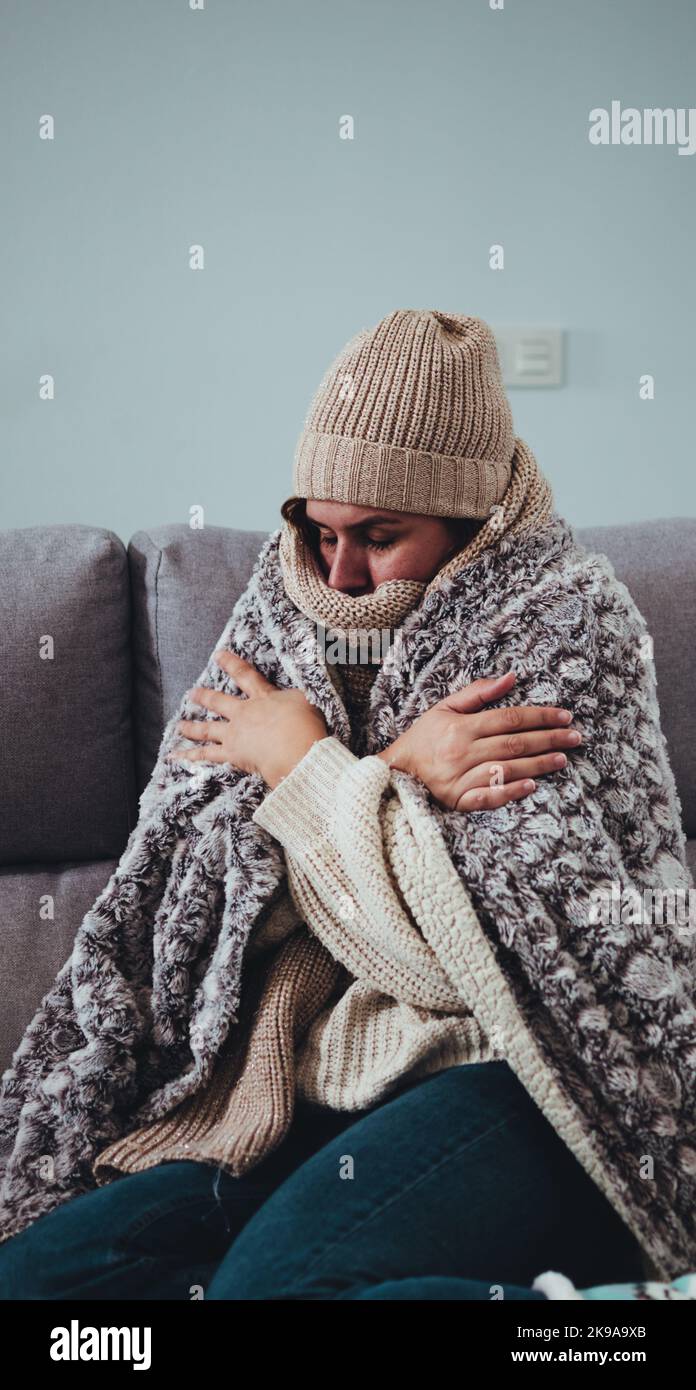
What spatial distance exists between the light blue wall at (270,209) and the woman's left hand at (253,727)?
69 centimetres

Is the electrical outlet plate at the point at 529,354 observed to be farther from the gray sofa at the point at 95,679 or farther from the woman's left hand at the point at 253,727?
the woman's left hand at the point at 253,727

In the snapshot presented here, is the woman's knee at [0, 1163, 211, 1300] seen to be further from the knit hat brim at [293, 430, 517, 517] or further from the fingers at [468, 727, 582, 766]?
the knit hat brim at [293, 430, 517, 517]

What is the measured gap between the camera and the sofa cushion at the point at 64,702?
131 centimetres

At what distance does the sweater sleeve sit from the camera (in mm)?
918

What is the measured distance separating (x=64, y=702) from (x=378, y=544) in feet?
1.46

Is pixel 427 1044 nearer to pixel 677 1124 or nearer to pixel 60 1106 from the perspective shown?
pixel 677 1124

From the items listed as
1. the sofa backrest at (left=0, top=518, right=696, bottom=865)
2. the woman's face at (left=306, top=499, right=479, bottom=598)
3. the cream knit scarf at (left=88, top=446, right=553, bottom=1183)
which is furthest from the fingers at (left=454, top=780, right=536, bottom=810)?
the sofa backrest at (left=0, top=518, right=696, bottom=865)

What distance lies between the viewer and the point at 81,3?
167 centimetres

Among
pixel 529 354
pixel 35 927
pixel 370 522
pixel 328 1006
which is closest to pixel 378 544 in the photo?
pixel 370 522

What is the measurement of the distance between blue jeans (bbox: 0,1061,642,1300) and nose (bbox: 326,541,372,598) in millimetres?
469

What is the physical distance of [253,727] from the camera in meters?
1.08

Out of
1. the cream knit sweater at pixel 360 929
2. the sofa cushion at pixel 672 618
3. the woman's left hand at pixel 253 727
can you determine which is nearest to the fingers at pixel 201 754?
the woman's left hand at pixel 253 727

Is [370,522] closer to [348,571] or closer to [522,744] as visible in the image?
[348,571]

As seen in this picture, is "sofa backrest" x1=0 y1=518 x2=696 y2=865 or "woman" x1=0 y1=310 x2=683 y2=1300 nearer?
"woman" x1=0 y1=310 x2=683 y2=1300
